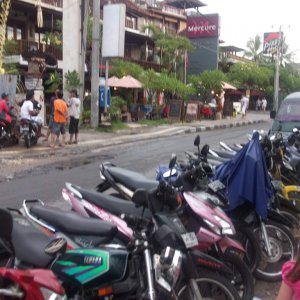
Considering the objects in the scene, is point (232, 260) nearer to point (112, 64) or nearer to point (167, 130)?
point (167, 130)

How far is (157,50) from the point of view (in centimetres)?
4031

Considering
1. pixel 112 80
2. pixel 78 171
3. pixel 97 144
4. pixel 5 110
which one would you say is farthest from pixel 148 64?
pixel 78 171

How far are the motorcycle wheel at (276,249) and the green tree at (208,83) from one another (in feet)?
89.6

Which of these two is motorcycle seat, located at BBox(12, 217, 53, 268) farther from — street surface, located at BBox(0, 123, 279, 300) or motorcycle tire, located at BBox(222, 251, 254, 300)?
street surface, located at BBox(0, 123, 279, 300)

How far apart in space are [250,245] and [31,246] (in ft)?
7.24

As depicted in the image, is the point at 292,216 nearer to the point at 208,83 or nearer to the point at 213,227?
the point at 213,227

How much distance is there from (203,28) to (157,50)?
4.42 metres

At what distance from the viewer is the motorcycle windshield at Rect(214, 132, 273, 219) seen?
4320 mm

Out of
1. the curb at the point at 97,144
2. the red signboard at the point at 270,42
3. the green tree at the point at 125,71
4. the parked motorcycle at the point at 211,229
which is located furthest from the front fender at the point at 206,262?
the red signboard at the point at 270,42

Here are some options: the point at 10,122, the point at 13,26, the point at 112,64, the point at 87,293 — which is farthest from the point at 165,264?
the point at 13,26

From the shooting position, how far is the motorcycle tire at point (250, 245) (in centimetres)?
436

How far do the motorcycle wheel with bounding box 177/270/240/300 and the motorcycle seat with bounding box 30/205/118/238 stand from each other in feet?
2.26

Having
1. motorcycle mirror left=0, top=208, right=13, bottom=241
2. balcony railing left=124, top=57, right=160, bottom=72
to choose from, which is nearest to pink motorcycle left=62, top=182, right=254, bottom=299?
motorcycle mirror left=0, top=208, right=13, bottom=241

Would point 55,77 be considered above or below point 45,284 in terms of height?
above
